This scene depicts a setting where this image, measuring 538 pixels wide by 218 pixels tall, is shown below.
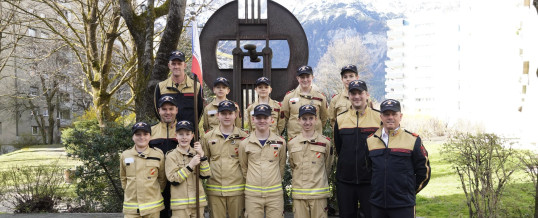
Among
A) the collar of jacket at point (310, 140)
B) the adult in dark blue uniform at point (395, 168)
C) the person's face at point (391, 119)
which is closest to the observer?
the adult in dark blue uniform at point (395, 168)

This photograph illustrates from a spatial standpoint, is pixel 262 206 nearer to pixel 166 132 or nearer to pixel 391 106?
pixel 166 132

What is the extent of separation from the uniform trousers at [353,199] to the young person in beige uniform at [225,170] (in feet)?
3.89

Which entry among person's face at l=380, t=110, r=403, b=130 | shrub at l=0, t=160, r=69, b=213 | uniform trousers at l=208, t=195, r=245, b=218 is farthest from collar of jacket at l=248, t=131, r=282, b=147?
shrub at l=0, t=160, r=69, b=213

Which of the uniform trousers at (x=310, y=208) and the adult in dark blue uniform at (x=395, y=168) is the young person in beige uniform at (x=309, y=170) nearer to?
the uniform trousers at (x=310, y=208)

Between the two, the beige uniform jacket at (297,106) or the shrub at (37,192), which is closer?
the beige uniform jacket at (297,106)

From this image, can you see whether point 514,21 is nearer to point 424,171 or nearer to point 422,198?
point 422,198

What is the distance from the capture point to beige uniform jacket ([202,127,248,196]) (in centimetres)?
508

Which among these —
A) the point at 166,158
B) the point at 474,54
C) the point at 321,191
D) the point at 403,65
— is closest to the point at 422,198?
the point at 321,191

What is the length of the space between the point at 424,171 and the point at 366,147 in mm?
672

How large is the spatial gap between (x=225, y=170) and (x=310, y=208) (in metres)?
1.09

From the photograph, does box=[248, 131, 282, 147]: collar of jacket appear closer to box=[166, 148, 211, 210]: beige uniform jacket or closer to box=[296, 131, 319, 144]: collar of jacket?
box=[296, 131, 319, 144]: collar of jacket

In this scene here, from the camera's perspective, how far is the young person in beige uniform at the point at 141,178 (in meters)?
4.77

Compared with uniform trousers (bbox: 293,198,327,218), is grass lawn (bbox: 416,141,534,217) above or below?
below

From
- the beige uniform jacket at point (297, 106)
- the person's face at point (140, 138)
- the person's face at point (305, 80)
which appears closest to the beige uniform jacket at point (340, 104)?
the beige uniform jacket at point (297, 106)
